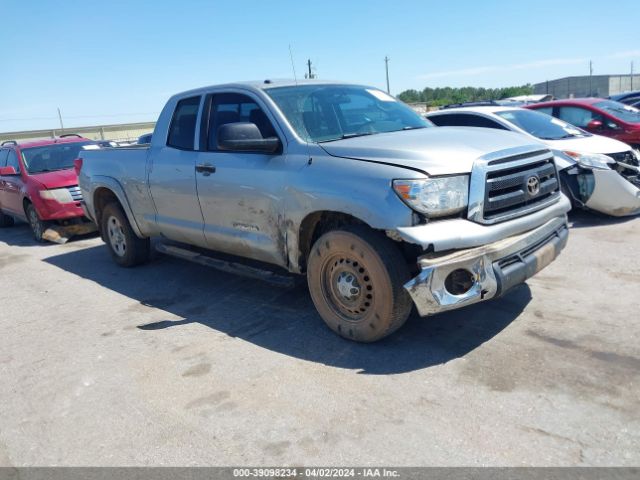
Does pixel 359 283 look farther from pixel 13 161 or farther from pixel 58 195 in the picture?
pixel 13 161

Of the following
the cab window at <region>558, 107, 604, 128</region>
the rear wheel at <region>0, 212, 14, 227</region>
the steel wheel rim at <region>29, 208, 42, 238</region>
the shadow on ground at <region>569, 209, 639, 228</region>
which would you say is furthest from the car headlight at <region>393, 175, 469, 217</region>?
the rear wheel at <region>0, 212, 14, 227</region>

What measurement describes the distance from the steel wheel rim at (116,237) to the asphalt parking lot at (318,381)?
1.32 metres

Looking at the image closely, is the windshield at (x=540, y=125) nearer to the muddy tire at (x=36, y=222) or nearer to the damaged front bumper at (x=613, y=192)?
the damaged front bumper at (x=613, y=192)

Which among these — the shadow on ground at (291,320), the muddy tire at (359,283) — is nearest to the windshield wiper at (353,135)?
the muddy tire at (359,283)

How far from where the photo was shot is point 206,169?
5055 millimetres

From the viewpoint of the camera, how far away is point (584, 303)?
462 cm

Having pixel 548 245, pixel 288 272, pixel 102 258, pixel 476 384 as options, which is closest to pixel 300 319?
pixel 288 272

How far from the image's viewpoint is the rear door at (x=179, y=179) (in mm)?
5344

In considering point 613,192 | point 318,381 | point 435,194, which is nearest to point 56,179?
point 318,381

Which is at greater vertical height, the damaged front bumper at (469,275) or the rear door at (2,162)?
the rear door at (2,162)

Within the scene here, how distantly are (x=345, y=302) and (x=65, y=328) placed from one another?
2.82 meters

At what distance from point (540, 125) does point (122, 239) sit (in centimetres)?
632

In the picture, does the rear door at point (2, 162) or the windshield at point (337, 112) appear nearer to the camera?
the windshield at point (337, 112)

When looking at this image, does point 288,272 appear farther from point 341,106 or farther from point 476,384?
point 476,384
